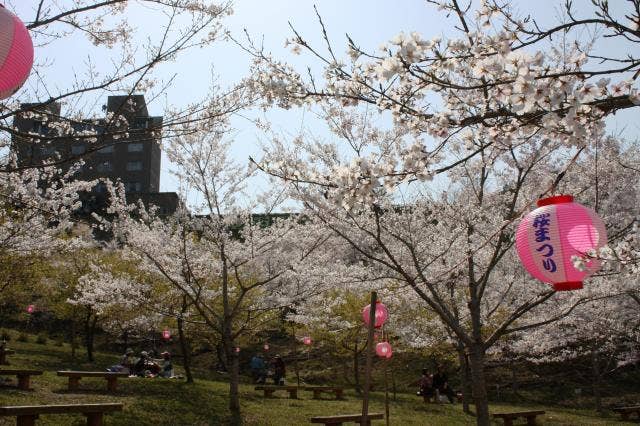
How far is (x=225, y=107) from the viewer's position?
253 inches

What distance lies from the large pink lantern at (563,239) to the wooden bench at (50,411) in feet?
21.3

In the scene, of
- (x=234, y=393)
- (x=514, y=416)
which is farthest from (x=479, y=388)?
(x=234, y=393)

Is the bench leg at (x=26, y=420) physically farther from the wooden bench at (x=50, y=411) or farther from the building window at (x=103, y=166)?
the building window at (x=103, y=166)

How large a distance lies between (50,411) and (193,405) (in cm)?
464

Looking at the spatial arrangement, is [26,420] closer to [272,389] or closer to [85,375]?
[85,375]

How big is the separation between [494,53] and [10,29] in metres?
3.28

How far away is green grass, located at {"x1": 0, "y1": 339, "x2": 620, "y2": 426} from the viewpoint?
9969 millimetres

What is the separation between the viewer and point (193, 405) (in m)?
11.5

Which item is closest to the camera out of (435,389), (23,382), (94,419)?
(94,419)

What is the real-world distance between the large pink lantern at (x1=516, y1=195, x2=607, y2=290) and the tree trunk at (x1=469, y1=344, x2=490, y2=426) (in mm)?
4019

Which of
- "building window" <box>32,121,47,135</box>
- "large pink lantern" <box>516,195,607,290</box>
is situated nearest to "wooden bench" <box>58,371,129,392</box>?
"building window" <box>32,121,47,135</box>

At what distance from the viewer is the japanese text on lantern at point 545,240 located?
4.13 metres

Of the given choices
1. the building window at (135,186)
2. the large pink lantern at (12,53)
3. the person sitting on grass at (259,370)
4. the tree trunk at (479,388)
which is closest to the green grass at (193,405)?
the person sitting on grass at (259,370)

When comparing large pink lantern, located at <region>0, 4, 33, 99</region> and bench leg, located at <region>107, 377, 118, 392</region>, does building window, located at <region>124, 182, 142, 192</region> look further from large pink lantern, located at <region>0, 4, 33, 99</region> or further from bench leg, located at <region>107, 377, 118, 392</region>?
large pink lantern, located at <region>0, 4, 33, 99</region>
